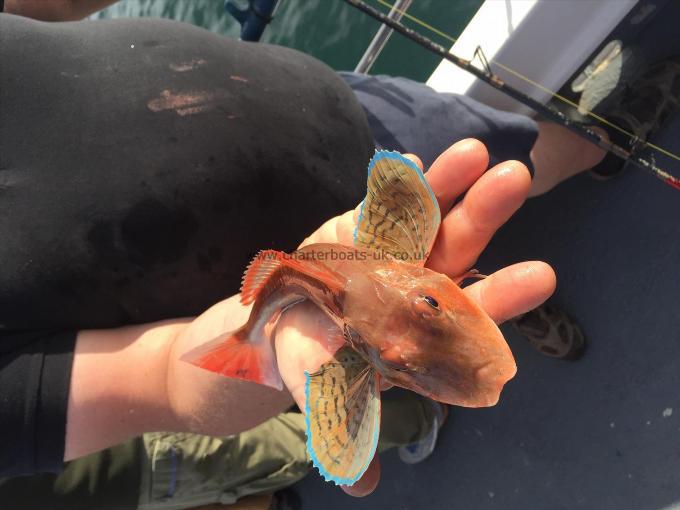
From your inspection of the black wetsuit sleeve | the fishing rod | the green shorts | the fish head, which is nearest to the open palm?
the fish head

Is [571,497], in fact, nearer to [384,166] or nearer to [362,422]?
[362,422]

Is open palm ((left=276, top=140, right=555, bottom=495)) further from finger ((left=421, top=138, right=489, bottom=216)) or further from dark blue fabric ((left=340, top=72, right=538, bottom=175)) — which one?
dark blue fabric ((left=340, top=72, right=538, bottom=175))

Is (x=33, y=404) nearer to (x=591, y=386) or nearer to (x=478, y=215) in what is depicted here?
(x=478, y=215)

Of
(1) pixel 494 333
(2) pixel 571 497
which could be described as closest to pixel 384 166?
(1) pixel 494 333

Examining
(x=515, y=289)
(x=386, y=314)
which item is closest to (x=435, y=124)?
(x=515, y=289)

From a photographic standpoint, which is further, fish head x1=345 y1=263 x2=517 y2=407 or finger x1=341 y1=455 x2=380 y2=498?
finger x1=341 y1=455 x2=380 y2=498

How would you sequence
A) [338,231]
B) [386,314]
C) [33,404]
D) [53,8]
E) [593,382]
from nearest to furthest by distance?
[386,314] → [33,404] → [338,231] → [53,8] → [593,382]
